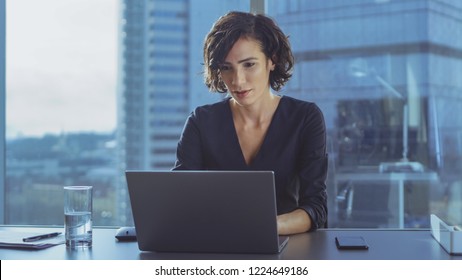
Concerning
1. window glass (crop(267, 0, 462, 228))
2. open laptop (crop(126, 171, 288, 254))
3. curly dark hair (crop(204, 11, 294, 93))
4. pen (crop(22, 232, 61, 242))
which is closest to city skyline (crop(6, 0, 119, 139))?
window glass (crop(267, 0, 462, 228))

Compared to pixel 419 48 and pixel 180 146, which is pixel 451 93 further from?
pixel 180 146

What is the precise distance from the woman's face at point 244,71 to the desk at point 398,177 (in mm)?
1428

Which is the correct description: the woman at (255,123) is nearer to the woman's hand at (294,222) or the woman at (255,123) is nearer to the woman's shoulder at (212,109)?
the woman's shoulder at (212,109)

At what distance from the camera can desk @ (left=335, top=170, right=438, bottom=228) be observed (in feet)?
10.9

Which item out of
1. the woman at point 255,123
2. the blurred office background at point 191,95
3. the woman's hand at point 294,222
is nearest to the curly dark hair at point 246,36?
the woman at point 255,123

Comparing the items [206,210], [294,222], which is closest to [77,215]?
[206,210]

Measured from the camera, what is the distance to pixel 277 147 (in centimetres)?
214

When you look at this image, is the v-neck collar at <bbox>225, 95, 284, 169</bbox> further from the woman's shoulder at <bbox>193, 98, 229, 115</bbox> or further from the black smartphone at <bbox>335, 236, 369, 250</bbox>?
the black smartphone at <bbox>335, 236, 369, 250</bbox>

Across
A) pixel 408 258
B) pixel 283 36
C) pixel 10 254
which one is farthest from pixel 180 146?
pixel 408 258

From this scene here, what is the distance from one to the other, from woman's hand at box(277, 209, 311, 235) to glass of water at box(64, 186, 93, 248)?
522 millimetres

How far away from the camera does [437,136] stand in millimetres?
3314

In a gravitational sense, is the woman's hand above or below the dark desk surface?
above

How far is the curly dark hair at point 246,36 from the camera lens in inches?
82.3

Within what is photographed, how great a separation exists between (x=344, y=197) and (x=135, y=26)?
5.00 ft
